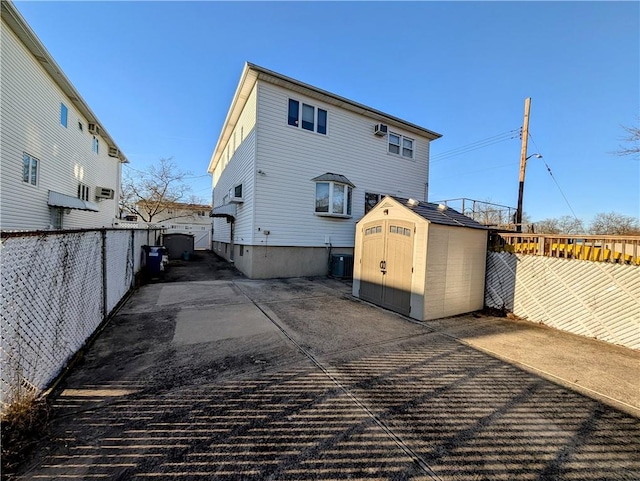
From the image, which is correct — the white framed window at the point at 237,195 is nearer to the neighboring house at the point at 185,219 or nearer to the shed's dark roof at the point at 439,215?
the shed's dark roof at the point at 439,215

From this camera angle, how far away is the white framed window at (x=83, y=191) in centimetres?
1375

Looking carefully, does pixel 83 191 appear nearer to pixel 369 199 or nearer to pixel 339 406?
pixel 369 199

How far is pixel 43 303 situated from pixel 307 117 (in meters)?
10.3

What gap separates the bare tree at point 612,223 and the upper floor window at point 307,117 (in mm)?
22428

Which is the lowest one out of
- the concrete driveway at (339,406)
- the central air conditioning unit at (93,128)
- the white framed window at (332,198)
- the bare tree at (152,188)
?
the concrete driveway at (339,406)

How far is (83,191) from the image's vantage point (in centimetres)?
1420

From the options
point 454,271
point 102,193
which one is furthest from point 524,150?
point 102,193

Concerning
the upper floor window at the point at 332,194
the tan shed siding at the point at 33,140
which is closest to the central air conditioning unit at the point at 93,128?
the tan shed siding at the point at 33,140

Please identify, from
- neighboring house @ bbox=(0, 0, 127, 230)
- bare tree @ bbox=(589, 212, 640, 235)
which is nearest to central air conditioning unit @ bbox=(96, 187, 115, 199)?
neighboring house @ bbox=(0, 0, 127, 230)

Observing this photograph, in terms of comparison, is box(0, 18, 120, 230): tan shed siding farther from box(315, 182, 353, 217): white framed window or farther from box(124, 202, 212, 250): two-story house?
box(124, 202, 212, 250): two-story house

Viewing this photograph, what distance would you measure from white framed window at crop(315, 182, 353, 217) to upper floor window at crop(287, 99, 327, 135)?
2402 millimetres

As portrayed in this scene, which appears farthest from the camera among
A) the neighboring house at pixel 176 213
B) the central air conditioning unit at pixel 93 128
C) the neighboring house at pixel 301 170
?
the neighboring house at pixel 176 213

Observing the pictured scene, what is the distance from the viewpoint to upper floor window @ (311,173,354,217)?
1098 cm

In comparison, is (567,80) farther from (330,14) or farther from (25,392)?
(25,392)
